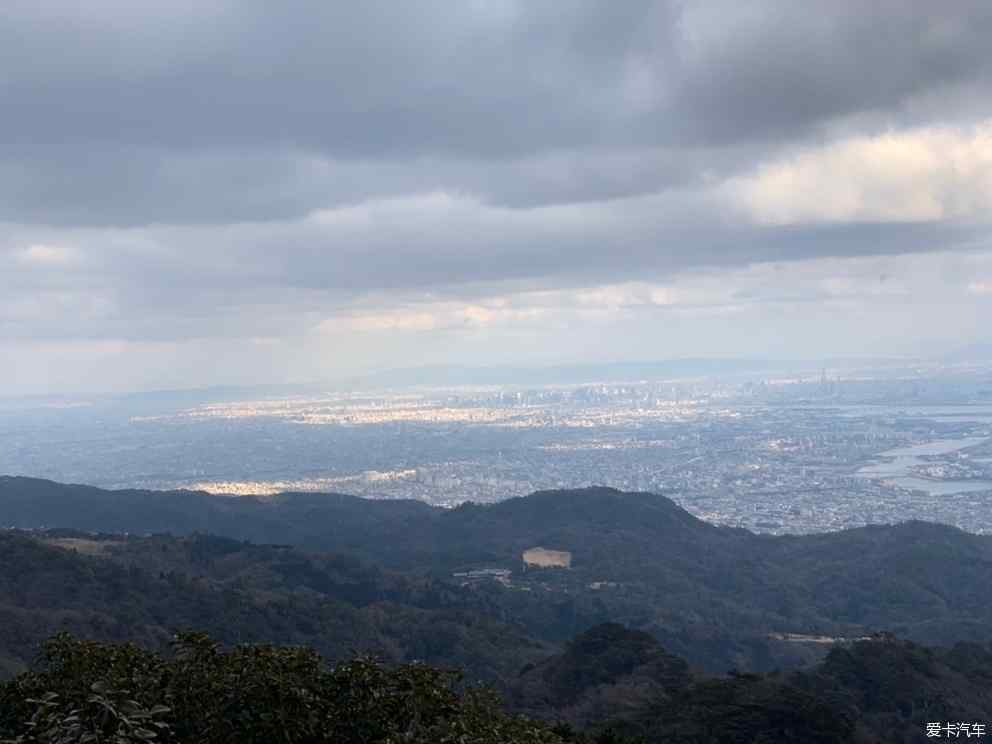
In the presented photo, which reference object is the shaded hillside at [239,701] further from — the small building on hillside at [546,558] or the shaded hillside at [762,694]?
the small building on hillside at [546,558]

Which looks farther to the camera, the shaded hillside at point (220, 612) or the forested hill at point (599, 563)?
the forested hill at point (599, 563)

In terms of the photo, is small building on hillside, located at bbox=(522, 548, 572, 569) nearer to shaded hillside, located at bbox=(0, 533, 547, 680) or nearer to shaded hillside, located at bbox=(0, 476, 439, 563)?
shaded hillside, located at bbox=(0, 476, 439, 563)

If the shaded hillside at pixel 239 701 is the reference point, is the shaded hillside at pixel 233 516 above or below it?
Result: below

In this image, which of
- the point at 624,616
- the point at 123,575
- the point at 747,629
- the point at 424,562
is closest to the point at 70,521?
the point at 424,562

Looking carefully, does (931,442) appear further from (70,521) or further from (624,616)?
(70,521)

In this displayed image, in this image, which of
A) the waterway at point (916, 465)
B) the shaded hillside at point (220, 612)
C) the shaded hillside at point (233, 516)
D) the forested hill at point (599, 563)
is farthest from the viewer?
the waterway at point (916, 465)

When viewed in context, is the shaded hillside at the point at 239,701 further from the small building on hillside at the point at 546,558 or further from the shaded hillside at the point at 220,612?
the small building on hillside at the point at 546,558

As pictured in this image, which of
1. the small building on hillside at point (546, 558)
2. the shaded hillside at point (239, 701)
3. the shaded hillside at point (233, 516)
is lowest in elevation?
the small building on hillside at point (546, 558)

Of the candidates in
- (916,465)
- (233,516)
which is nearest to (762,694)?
(233,516)

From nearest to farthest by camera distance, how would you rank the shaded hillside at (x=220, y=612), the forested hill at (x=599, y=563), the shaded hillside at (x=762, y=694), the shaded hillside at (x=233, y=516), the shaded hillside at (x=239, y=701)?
1. the shaded hillside at (x=239, y=701)
2. the shaded hillside at (x=762, y=694)
3. the shaded hillside at (x=220, y=612)
4. the forested hill at (x=599, y=563)
5. the shaded hillside at (x=233, y=516)

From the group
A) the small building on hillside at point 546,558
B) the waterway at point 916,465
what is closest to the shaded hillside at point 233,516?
the small building on hillside at point 546,558
